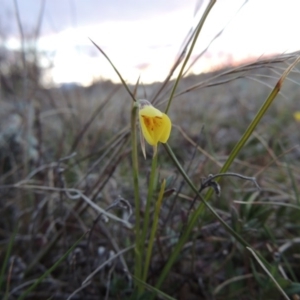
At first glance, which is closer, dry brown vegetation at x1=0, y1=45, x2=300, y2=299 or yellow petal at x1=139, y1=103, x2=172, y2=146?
yellow petal at x1=139, y1=103, x2=172, y2=146

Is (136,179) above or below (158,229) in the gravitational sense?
above

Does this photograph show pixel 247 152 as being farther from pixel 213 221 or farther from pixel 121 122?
pixel 213 221

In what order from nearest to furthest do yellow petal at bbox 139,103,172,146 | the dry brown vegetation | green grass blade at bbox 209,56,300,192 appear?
1. yellow petal at bbox 139,103,172,146
2. green grass blade at bbox 209,56,300,192
3. the dry brown vegetation

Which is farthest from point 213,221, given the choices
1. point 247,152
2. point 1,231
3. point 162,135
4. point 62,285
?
point 247,152

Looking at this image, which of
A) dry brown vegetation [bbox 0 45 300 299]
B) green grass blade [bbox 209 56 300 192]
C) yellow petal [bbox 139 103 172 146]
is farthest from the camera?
dry brown vegetation [bbox 0 45 300 299]

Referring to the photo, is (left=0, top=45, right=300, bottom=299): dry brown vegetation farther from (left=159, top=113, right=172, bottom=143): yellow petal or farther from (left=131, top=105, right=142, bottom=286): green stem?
(left=159, top=113, right=172, bottom=143): yellow petal

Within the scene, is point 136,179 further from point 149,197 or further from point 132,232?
point 132,232

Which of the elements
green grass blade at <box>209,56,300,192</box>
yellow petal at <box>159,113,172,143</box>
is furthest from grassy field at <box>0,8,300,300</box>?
yellow petal at <box>159,113,172,143</box>

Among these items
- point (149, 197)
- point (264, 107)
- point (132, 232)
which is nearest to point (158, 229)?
point (132, 232)
